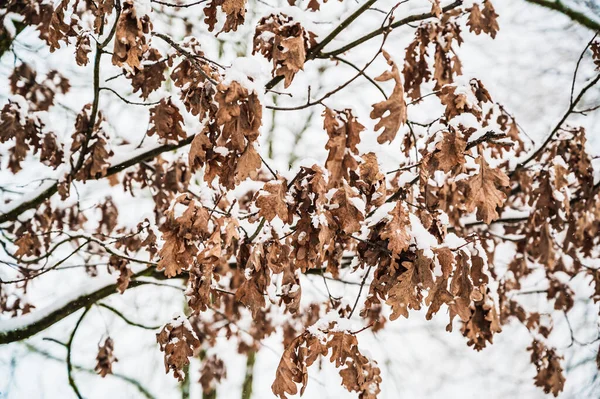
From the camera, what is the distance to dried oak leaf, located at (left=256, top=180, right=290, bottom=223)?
6.22 feet

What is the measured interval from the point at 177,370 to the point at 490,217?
5.67 feet

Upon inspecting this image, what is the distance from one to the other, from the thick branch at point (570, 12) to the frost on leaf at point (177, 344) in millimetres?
3852

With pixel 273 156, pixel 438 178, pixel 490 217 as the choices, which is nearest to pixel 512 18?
pixel 273 156

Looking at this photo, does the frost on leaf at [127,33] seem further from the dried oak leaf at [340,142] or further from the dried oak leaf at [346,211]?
the dried oak leaf at [346,211]

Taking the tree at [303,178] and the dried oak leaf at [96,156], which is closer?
the tree at [303,178]

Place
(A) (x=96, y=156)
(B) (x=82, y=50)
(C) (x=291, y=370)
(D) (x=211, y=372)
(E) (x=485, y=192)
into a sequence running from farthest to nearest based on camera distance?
1. (D) (x=211, y=372)
2. (A) (x=96, y=156)
3. (B) (x=82, y=50)
4. (C) (x=291, y=370)
5. (E) (x=485, y=192)

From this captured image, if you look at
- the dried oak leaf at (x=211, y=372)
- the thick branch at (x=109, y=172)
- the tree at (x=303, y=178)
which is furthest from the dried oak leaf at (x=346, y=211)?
the dried oak leaf at (x=211, y=372)

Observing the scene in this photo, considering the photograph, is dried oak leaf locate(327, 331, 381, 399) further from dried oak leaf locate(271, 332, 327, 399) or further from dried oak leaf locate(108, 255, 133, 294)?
dried oak leaf locate(108, 255, 133, 294)

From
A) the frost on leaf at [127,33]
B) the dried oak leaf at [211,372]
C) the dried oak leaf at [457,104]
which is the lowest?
the dried oak leaf at [457,104]

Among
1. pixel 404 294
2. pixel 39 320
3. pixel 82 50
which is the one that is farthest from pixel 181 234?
pixel 39 320

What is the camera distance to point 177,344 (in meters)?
2.48

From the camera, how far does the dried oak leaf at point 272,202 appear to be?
1895mm

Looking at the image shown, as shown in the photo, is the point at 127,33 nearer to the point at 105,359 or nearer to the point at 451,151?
the point at 451,151

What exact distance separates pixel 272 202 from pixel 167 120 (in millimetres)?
1301
